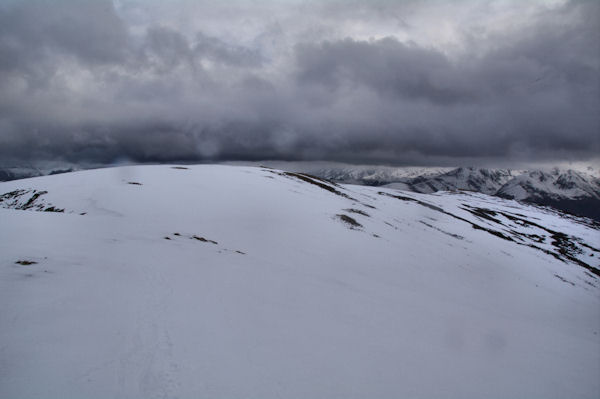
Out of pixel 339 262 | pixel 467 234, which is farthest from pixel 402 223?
pixel 339 262

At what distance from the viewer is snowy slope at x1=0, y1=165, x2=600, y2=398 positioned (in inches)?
245

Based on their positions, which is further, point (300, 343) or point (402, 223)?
point (402, 223)

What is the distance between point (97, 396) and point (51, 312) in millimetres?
3255

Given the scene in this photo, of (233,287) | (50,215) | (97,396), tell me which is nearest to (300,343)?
(233,287)

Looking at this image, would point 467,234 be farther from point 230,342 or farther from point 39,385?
point 39,385

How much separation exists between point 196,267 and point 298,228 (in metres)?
13.7

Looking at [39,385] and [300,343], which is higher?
[39,385]

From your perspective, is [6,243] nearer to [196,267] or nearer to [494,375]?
[196,267]

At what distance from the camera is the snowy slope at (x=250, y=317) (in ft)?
20.4

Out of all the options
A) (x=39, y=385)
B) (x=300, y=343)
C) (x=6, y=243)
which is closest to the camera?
(x=39, y=385)

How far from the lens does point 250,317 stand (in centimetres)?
937

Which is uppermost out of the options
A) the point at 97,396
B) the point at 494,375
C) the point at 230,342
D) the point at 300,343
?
the point at 97,396

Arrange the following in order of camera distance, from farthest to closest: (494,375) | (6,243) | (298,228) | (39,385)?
(298,228) < (6,243) < (494,375) < (39,385)

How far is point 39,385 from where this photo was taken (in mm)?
5102
